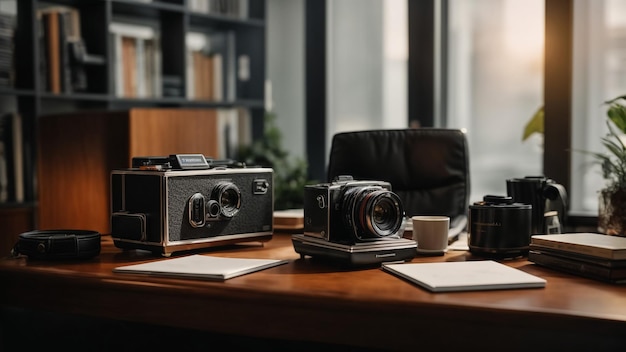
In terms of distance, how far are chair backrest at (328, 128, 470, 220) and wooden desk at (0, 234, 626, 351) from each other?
0.79 m

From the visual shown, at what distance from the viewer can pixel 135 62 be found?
349 centimetres

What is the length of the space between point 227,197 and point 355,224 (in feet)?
1.28

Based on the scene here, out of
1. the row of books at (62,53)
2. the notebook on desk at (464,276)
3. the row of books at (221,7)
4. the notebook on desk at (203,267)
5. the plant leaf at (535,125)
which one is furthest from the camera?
the row of books at (221,7)

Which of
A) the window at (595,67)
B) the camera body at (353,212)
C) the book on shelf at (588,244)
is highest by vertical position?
the window at (595,67)

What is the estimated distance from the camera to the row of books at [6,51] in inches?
116

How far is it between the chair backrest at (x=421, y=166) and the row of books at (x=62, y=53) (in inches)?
60.5

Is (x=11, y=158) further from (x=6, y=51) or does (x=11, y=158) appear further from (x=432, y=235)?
(x=432, y=235)

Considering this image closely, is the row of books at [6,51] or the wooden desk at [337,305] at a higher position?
the row of books at [6,51]

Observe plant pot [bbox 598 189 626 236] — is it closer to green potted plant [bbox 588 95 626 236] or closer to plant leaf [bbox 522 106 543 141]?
green potted plant [bbox 588 95 626 236]

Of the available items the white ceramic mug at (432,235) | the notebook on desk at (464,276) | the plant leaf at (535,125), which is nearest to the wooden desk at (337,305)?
the notebook on desk at (464,276)

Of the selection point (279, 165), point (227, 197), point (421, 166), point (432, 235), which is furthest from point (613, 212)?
point (279, 165)

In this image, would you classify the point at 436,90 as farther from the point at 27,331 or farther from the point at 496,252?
the point at 27,331

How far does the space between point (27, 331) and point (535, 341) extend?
1123 millimetres

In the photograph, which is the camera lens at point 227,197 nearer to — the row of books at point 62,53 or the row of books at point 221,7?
the row of books at point 62,53
